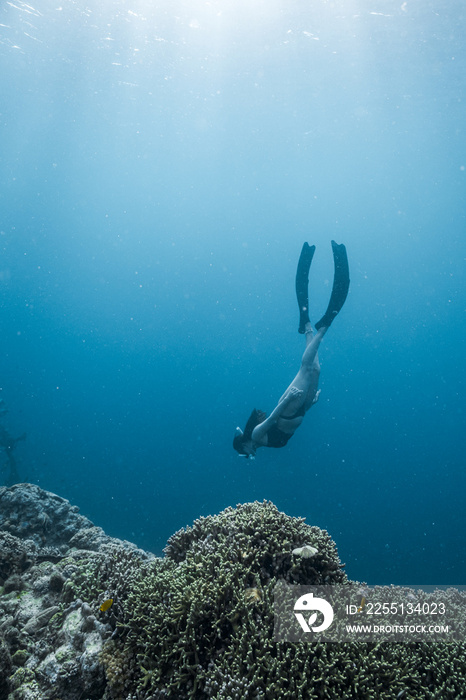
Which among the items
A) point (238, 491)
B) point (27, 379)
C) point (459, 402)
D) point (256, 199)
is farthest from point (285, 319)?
point (27, 379)

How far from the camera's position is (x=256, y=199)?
8375cm

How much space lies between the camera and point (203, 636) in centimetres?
313

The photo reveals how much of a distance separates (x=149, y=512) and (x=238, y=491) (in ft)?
74.9

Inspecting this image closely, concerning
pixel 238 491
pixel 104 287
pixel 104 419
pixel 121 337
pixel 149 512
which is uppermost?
pixel 104 287

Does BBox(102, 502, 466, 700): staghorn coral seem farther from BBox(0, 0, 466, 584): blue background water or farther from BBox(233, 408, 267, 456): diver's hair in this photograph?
BBox(0, 0, 466, 584): blue background water

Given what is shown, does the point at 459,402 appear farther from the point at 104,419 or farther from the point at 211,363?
the point at 104,419

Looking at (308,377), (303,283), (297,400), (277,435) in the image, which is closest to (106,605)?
(297,400)

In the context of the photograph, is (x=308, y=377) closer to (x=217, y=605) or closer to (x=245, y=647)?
(x=217, y=605)

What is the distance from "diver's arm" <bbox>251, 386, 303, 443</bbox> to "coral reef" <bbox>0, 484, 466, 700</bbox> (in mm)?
6086

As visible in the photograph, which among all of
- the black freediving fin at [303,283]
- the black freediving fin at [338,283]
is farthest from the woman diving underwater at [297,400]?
the black freediving fin at [303,283]

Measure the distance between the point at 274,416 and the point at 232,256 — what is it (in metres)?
108

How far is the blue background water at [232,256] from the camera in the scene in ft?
82.2
